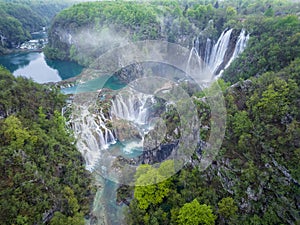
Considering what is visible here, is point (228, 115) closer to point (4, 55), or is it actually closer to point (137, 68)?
point (137, 68)

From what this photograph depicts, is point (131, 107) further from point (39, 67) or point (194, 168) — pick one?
point (39, 67)

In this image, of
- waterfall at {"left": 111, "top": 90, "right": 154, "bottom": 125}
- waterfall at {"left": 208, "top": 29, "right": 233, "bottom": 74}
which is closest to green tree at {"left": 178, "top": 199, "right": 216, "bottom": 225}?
waterfall at {"left": 111, "top": 90, "right": 154, "bottom": 125}

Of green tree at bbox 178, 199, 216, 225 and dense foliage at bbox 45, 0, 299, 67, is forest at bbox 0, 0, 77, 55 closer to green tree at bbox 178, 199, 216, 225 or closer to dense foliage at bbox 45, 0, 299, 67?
dense foliage at bbox 45, 0, 299, 67

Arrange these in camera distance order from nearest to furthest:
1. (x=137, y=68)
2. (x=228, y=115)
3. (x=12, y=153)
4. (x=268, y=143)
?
(x=268, y=143) < (x=12, y=153) < (x=228, y=115) < (x=137, y=68)

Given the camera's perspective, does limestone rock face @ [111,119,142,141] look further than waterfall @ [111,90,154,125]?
No

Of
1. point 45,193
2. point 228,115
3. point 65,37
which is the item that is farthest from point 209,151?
point 65,37

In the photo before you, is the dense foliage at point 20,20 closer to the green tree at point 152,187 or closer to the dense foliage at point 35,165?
the dense foliage at point 35,165

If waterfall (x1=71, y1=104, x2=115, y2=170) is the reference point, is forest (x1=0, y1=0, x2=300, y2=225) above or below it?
above
